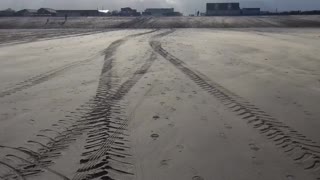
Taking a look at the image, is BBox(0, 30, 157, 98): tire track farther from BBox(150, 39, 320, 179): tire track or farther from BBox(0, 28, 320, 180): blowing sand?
BBox(150, 39, 320, 179): tire track

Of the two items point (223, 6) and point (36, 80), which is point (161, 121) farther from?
point (223, 6)

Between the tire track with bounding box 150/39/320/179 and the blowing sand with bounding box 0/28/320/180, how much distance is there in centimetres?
1

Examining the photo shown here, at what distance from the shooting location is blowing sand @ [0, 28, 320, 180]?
445 centimetres

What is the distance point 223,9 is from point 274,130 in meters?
75.8

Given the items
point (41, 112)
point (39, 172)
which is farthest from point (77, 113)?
point (39, 172)

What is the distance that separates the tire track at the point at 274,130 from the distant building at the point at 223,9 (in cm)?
7024

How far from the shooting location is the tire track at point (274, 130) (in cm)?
466

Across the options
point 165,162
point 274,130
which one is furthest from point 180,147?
point 274,130

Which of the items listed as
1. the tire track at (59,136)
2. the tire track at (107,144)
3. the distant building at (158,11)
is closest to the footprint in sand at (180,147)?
the tire track at (107,144)

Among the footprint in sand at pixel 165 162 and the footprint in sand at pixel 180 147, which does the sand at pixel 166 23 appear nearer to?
the footprint in sand at pixel 180 147

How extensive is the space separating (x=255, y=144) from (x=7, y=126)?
3704 millimetres

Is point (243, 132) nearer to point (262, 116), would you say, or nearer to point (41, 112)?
point (262, 116)

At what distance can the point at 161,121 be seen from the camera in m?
6.13

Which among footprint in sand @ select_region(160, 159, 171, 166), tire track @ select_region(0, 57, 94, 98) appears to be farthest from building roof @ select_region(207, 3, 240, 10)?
footprint in sand @ select_region(160, 159, 171, 166)
